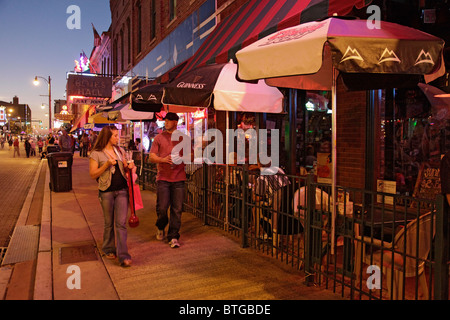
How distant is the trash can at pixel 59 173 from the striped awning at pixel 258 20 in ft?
17.6

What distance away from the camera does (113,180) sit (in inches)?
203

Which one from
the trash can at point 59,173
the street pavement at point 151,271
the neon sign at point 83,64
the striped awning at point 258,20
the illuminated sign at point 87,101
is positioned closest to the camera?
the street pavement at point 151,271

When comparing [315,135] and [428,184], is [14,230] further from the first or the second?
[428,184]

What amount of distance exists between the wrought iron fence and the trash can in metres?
6.76

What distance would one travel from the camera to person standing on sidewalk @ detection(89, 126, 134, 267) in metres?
5.13

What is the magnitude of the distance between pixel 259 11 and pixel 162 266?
19.3ft

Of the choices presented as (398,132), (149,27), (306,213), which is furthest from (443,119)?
(149,27)

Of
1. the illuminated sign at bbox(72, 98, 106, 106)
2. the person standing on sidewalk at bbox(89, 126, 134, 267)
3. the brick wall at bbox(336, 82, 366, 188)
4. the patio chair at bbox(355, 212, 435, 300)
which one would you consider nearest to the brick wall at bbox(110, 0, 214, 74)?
the illuminated sign at bbox(72, 98, 106, 106)

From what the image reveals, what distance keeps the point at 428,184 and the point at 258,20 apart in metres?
4.71

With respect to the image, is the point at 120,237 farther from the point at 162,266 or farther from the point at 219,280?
the point at 219,280

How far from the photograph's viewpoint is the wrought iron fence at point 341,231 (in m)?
3.38

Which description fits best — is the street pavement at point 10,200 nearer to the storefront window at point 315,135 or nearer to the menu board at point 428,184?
the storefront window at point 315,135

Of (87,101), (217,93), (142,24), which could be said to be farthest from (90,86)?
(217,93)

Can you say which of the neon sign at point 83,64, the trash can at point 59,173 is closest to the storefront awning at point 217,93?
the trash can at point 59,173
